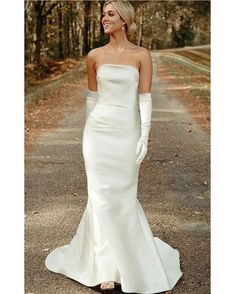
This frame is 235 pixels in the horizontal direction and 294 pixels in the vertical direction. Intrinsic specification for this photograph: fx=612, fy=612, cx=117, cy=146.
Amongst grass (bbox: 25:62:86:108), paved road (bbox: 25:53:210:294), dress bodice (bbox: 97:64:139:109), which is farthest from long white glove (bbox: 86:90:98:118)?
grass (bbox: 25:62:86:108)

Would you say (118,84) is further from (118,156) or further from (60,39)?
(60,39)

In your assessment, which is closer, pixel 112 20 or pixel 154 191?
pixel 112 20

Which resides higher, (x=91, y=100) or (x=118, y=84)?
(x=118, y=84)

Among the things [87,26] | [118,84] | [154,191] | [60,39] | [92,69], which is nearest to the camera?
[118,84]

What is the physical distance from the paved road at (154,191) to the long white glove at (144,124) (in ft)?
2.99

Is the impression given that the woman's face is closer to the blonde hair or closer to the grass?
the blonde hair

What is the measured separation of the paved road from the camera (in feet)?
14.0

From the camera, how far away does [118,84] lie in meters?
3.78

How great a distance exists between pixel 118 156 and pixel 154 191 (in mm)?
1291

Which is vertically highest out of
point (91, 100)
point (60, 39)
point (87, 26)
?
point (87, 26)

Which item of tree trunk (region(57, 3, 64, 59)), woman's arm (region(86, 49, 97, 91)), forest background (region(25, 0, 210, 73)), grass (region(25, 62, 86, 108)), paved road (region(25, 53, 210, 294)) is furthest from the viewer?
grass (region(25, 62, 86, 108))

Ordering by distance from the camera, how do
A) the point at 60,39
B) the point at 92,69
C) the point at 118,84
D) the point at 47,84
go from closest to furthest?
the point at 118,84 → the point at 92,69 → the point at 60,39 → the point at 47,84

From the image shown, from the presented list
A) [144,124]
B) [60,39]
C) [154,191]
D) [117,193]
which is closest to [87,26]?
[60,39]

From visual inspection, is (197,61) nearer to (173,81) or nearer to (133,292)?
(173,81)
